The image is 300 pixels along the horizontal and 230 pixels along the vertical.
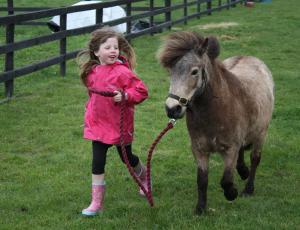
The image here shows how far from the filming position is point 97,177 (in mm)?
5039

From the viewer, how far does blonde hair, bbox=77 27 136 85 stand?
5.04m

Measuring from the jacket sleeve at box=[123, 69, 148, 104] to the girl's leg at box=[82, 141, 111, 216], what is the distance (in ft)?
1.62

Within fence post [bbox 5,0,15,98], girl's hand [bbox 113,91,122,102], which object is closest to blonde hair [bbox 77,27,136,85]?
girl's hand [bbox 113,91,122,102]

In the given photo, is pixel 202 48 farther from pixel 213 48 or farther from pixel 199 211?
pixel 199 211

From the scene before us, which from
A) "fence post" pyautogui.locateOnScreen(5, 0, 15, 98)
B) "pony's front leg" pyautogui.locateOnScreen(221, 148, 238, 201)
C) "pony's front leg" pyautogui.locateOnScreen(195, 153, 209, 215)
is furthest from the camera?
"fence post" pyautogui.locateOnScreen(5, 0, 15, 98)

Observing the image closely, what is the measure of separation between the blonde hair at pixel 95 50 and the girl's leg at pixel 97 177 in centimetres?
62

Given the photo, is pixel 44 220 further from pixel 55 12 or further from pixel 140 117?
pixel 55 12

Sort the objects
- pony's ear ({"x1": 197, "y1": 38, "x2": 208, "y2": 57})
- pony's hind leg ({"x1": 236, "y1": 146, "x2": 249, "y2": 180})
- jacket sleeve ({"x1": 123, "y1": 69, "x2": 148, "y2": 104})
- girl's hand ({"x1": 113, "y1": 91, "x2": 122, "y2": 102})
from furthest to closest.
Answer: pony's hind leg ({"x1": 236, "y1": 146, "x2": 249, "y2": 180}) < jacket sleeve ({"x1": 123, "y1": 69, "x2": 148, "y2": 104}) < girl's hand ({"x1": 113, "y1": 91, "x2": 122, "y2": 102}) < pony's ear ({"x1": 197, "y1": 38, "x2": 208, "y2": 57})

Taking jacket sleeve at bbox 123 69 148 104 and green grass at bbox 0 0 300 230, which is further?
green grass at bbox 0 0 300 230

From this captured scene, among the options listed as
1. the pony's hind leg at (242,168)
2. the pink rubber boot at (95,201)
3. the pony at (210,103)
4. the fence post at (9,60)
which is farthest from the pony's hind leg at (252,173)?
the fence post at (9,60)

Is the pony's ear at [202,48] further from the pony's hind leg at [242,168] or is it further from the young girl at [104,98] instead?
the pony's hind leg at [242,168]

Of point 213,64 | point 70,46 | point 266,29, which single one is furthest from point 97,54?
point 266,29

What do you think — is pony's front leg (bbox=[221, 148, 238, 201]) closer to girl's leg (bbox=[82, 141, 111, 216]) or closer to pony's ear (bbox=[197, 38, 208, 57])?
pony's ear (bbox=[197, 38, 208, 57])

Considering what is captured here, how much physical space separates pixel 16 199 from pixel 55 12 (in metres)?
6.13
